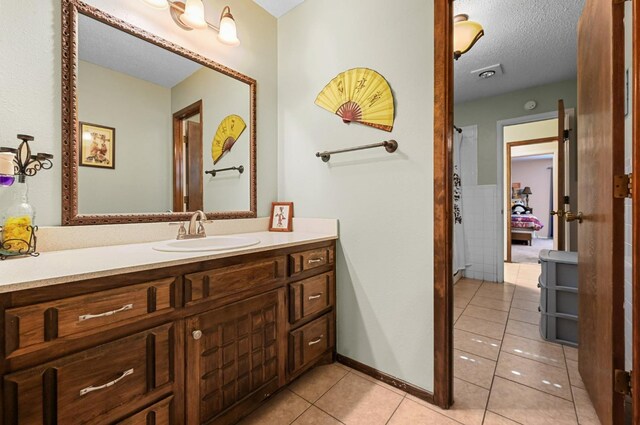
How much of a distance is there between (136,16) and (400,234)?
1.84 metres

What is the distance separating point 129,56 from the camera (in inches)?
55.9

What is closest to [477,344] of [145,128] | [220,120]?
[220,120]

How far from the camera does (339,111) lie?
1.78m

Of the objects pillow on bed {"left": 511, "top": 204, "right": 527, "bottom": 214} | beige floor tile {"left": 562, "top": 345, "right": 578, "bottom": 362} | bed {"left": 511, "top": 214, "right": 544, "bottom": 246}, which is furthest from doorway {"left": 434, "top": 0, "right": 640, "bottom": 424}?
pillow on bed {"left": 511, "top": 204, "right": 527, "bottom": 214}

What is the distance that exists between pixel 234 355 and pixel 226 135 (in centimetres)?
138

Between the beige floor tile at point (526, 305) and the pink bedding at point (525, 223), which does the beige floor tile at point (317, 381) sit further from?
the pink bedding at point (525, 223)

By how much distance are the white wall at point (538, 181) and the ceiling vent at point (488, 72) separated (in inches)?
279

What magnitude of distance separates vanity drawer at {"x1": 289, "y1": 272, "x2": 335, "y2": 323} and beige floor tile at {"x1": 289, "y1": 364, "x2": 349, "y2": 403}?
0.40 m

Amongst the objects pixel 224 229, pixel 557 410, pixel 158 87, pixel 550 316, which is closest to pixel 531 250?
pixel 550 316

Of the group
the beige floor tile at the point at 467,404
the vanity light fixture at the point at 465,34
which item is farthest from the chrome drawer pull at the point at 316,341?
the vanity light fixture at the point at 465,34

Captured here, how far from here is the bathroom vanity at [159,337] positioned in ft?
2.42

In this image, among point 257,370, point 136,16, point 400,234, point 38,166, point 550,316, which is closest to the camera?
point 38,166

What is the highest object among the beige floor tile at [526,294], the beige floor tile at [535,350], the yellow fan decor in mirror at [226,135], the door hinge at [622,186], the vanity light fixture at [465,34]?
the vanity light fixture at [465,34]

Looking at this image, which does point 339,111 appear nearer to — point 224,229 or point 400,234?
point 400,234
